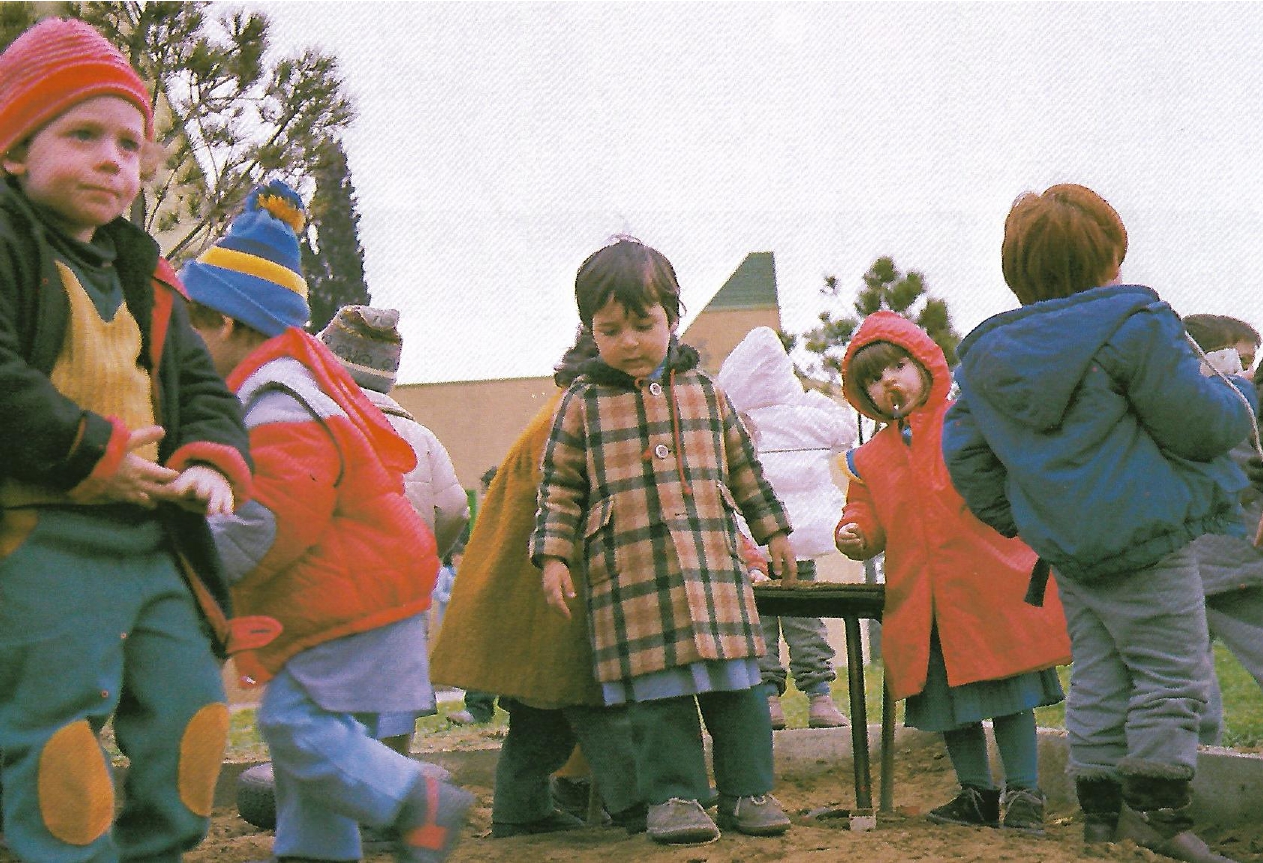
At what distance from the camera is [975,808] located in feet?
12.0

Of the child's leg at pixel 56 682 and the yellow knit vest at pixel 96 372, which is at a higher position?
the yellow knit vest at pixel 96 372

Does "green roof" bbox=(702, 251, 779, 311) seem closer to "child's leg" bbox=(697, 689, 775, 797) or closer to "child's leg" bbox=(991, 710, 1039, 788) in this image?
"child's leg" bbox=(991, 710, 1039, 788)

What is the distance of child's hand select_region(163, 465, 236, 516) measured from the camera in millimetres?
2227

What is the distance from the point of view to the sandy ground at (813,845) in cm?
304

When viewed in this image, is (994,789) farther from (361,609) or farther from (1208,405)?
(361,609)

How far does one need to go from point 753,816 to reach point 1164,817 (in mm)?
908

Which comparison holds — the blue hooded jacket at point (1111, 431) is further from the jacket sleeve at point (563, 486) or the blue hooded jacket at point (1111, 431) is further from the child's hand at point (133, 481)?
the child's hand at point (133, 481)

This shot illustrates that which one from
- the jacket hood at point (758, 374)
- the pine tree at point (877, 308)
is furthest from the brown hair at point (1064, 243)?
the pine tree at point (877, 308)

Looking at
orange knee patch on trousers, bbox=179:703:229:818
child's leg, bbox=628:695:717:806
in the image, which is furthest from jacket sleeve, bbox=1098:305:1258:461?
orange knee patch on trousers, bbox=179:703:229:818

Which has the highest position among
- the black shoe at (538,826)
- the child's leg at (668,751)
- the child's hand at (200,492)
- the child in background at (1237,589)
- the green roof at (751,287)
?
the green roof at (751,287)

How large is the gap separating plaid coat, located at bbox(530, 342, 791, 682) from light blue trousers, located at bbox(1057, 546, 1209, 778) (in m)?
0.76

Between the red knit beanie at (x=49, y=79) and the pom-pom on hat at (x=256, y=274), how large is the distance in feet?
2.67

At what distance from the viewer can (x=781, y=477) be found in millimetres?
6195

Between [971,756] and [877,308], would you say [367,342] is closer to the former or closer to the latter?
[971,756]
